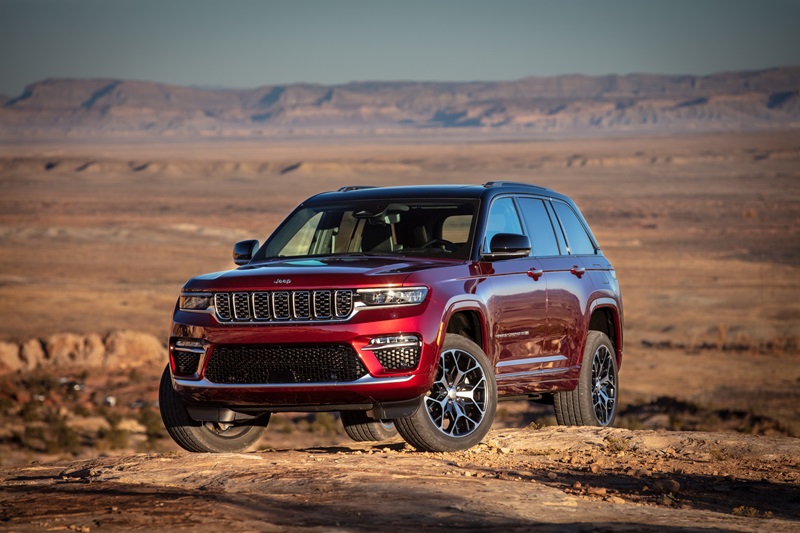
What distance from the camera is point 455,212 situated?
984 centimetres

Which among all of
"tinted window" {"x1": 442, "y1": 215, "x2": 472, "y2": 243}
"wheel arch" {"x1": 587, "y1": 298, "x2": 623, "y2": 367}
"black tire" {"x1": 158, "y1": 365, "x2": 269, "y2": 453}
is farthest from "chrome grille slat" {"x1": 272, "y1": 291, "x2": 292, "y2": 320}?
"wheel arch" {"x1": 587, "y1": 298, "x2": 623, "y2": 367}

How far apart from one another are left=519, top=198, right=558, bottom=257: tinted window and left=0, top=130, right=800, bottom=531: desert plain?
56.9 inches

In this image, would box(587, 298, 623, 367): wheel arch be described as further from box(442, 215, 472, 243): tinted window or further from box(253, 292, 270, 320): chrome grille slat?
box(253, 292, 270, 320): chrome grille slat

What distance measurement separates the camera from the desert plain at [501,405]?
291 inches

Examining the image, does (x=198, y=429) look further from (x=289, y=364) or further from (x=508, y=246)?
(x=508, y=246)

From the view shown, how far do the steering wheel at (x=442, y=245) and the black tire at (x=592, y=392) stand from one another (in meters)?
1.87

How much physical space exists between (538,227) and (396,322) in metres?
2.62

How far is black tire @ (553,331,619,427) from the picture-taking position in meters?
10.9

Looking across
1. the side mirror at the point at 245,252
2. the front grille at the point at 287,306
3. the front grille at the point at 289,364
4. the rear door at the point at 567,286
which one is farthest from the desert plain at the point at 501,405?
the side mirror at the point at 245,252

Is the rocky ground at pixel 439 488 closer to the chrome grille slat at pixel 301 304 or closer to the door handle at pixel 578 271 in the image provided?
A: the chrome grille slat at pixel 301 304

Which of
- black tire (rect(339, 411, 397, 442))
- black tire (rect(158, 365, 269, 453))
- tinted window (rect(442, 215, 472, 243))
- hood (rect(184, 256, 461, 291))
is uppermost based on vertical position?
tinted window (rect(442, 215, 472, 243))

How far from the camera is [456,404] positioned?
8922 mm

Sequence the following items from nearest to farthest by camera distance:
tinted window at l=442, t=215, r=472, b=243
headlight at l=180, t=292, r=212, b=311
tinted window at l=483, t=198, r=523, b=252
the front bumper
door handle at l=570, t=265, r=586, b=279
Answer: the front bumper < headlight at l=180, t=292, r=212, b=311 < tinted window at l=442, t=215, r=472, b=243 < tinted window at l=483, t=198, r=523, b=252 < door handle at l=570, t=265, r=586, b=279

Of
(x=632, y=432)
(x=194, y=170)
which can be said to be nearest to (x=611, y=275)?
(x=632, y=432)
